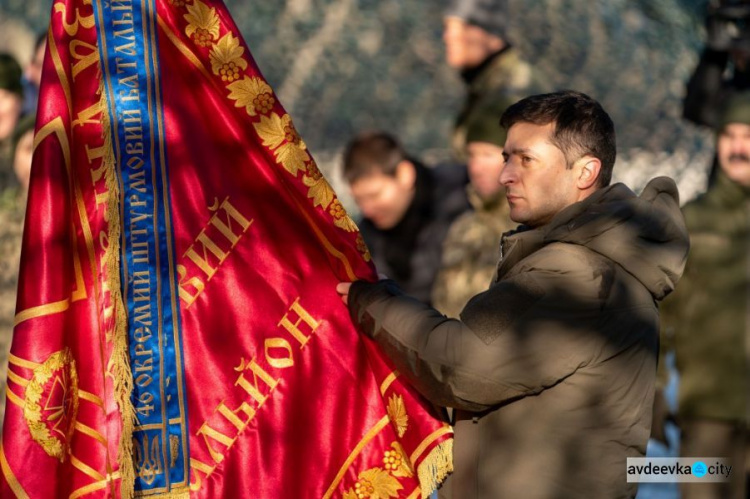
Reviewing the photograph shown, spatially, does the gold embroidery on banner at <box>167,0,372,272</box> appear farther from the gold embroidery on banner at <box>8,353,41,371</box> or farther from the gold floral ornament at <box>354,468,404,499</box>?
the gold embroidery on banner at <box>8,353,41,371</box>

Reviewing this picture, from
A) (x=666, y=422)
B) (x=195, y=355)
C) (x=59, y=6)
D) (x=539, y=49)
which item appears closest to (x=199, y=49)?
(x=59, y=6)

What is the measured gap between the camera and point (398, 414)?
10.7ft

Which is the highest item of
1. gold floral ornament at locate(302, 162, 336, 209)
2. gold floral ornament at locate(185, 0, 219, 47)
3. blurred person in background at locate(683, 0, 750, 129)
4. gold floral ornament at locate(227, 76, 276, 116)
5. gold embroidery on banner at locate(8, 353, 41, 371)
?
blurred person in background at locate(683, 0, 750, 129)

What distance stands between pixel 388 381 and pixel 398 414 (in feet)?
0.28

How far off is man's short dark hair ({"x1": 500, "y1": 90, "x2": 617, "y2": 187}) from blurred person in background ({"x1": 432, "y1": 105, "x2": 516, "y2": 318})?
2.07 metres

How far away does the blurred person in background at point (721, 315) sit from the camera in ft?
18.1

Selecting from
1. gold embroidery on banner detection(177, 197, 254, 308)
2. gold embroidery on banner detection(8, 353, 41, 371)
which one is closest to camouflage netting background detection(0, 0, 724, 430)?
gold embroidery on banner detection(177, 197, 254, 308)

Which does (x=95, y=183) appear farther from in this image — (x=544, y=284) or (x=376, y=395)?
(x=544, y=284)

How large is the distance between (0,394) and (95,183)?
3.22 metres

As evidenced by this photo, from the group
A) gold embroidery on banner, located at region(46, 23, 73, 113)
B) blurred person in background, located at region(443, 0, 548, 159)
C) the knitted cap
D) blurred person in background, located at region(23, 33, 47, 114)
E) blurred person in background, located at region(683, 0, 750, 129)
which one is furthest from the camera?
blurred person in background, located at region(23, 33, 47, 114)

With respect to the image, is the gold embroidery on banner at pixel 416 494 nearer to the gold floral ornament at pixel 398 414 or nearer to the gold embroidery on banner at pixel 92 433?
the gold floral ornament at pixel 398 414

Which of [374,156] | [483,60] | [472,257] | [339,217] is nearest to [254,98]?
[339,217]

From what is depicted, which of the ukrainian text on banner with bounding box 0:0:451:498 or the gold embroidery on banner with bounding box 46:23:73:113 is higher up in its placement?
the gold embroidery on banner with bounding box 46:23:73:113

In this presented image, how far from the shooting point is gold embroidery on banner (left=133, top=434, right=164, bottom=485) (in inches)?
123
